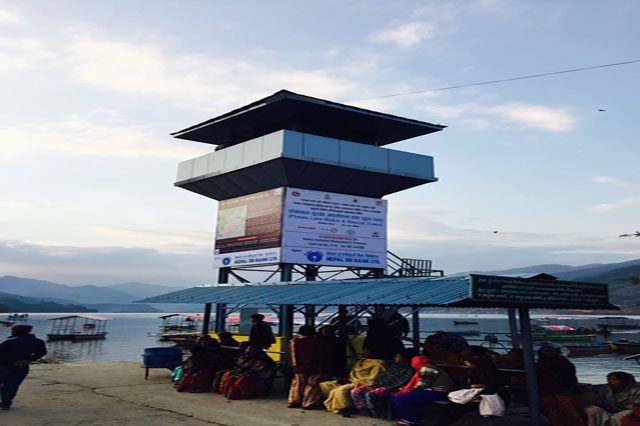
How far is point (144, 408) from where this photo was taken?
10500 mm

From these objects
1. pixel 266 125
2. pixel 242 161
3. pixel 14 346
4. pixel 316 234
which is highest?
pixel 266 125

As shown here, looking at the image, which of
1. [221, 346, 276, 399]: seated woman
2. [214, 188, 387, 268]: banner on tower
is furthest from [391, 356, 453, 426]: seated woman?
[214, 188, 387, 268]: banner on tower

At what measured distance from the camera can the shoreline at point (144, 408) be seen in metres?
9.27

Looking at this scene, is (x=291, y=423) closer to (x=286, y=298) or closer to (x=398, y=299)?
(x=398, y=299)

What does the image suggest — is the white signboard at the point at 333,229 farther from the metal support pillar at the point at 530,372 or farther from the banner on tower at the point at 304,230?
the metal support pillar at the point at 530,372

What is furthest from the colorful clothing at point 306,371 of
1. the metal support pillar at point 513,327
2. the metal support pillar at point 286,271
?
the metal support pillar at point 286,271

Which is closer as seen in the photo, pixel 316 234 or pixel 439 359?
pixel 439 359

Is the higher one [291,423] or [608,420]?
[608,420]

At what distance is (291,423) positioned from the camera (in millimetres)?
9180

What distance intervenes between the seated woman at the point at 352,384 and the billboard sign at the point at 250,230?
498 inches

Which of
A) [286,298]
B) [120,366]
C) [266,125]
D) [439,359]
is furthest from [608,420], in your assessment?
[266,125]

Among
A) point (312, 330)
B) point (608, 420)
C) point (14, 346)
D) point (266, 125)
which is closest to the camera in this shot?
point (608, 420)

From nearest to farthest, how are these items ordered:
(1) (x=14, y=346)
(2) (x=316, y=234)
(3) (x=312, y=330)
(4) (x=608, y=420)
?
(4) (x=608, y=420)
(1) (x=14, y=346)
(3) (x=312, y=330)
(2) (x=316, y=234)

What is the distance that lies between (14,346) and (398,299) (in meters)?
7.96
